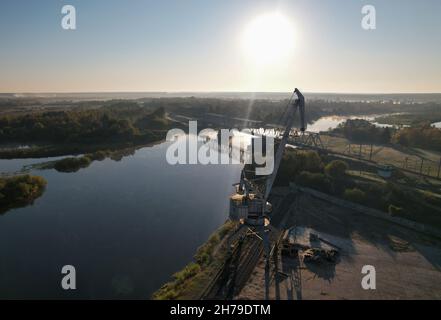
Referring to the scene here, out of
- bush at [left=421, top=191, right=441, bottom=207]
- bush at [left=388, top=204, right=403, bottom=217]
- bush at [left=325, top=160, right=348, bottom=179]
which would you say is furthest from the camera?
bush at [left=325, top=160, right=348, bottom=179]

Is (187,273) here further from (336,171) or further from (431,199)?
(431,199)

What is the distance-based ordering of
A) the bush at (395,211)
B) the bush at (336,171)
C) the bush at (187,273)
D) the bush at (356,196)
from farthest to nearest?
the bush at (336,171)
the bush at (356,196)
the bush at (395,211)
the bush at (187,273)

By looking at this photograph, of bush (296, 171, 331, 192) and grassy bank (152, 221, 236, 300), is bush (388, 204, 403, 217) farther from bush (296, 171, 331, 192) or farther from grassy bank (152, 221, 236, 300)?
grassy bank (152, 221, 236, 300)

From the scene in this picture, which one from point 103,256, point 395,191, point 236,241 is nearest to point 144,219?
point 103,256

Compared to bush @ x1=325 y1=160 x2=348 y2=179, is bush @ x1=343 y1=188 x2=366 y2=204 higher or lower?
bush @ x1=325 y1=160 x2=348 y2=179

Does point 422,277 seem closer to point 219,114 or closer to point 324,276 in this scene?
point 324,276

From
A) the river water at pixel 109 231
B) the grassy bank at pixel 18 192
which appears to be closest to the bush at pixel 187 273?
the river water at pixel 109 231

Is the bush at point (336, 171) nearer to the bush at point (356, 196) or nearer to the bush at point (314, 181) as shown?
the bush at point (314, 181)

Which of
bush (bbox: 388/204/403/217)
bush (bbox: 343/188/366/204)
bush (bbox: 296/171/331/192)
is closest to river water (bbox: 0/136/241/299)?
bush (bbox: 296/171/331/192)
